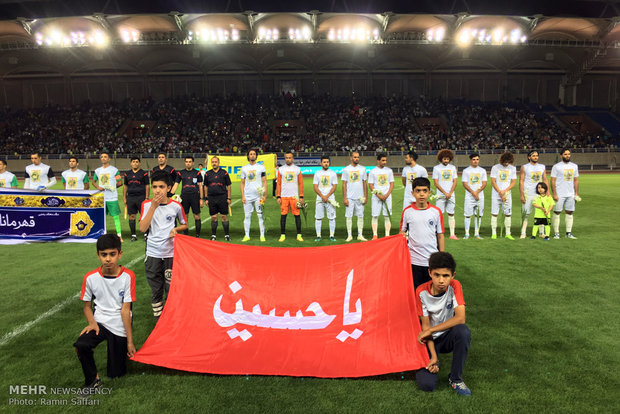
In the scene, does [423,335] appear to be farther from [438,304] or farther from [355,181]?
[355,181]

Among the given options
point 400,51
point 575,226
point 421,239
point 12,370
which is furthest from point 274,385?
point 400,51

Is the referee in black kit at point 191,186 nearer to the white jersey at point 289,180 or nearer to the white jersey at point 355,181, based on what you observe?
the white jersey at point 289,180

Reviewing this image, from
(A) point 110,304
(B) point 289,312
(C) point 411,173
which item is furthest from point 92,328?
(C) point 411,173

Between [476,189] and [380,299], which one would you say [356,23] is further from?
[380,299]

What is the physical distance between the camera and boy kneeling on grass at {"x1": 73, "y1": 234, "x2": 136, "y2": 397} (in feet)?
12.5

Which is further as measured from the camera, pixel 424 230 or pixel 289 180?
pixel 289 180

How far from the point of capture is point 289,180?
34.4ft

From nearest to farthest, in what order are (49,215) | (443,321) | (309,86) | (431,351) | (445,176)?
(431,351) → (443,321) → (49,215) → (445,176) → (309,86)

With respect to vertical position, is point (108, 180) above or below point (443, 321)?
above

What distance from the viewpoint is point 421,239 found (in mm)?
5059

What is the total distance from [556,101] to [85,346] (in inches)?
2169

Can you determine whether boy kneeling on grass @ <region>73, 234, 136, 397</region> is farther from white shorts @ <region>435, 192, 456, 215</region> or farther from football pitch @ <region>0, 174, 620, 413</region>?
white shorts @ <region>435, 192, 456, 215</region>

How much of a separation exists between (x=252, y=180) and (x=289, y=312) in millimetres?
6571

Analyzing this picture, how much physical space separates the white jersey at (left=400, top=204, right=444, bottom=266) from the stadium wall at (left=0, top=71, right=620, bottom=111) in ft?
137
